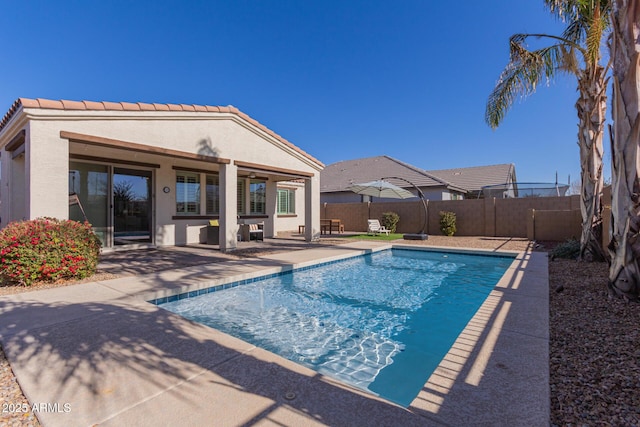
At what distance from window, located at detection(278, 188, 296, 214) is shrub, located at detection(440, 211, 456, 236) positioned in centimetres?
879

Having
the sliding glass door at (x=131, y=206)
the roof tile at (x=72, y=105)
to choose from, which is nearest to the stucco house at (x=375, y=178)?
the sliding glass door at (x=131, y=206)

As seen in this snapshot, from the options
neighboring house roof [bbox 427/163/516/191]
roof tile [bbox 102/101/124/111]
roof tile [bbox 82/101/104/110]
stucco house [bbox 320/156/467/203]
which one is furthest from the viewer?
neighboring house roof [bbox 427/163/516/191]

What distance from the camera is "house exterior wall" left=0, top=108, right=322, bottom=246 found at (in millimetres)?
6492

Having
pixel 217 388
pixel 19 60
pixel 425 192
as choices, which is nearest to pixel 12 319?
pixel 217 388

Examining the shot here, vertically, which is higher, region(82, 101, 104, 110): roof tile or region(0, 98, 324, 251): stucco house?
region(82, 101, 104, 110): roof tile

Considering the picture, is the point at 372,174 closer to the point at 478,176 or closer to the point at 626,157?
the point at 478,176

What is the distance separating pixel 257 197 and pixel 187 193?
376cm

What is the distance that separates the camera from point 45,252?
5746 millimetres

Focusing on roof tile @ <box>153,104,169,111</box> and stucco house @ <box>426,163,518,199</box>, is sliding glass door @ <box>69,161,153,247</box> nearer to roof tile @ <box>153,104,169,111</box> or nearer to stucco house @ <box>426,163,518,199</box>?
roof tile @ <box>153,104,169,111</box>

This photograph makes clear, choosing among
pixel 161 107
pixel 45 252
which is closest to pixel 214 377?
pixel 45 252

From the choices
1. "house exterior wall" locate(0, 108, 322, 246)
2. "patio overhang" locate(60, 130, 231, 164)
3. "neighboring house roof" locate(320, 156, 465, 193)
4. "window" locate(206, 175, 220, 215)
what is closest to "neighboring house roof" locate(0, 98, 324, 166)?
"house exterior wall" locate(0, 108, 322, 246)

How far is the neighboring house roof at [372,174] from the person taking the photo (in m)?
22.9

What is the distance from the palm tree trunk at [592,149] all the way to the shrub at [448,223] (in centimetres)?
805

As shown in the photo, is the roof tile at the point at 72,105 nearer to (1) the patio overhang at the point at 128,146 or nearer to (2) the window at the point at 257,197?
(1) the patio overhang at the point at 128,146
